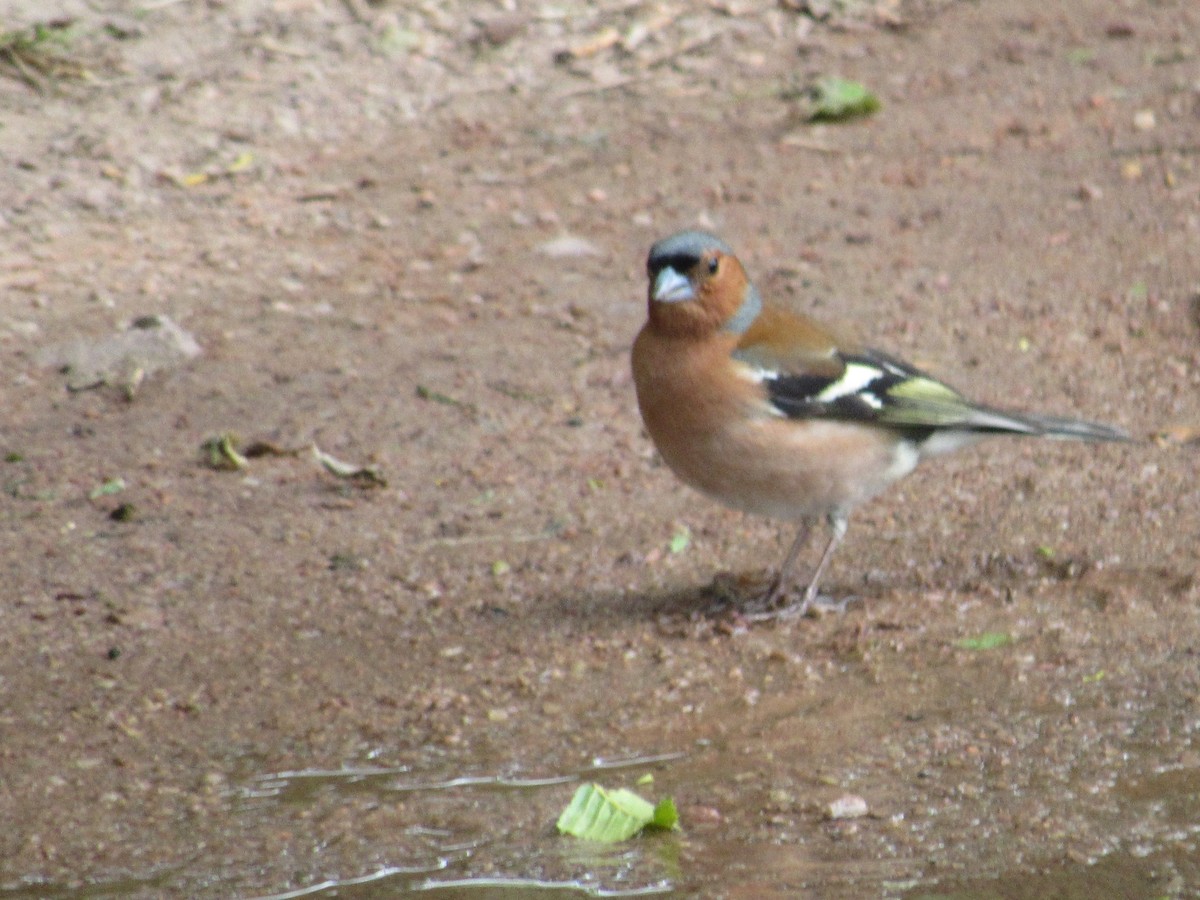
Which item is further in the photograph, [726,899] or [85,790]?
[85,790]

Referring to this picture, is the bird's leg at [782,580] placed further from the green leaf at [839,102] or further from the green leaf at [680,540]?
the green leaf at [839,102]

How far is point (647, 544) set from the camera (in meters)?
5.80

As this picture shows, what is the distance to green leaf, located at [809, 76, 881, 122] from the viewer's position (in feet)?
29.8

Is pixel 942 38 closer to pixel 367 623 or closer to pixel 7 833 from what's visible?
pixel 367 623

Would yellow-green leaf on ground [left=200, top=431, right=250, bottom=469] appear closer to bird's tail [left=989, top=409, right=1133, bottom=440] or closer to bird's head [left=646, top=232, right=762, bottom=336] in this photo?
bird's head [left=646, top=232, right=762, bottom=336]

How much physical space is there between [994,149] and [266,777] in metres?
5.80

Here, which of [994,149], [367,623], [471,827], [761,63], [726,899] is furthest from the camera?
[761,63]

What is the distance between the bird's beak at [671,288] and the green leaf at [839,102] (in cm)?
421

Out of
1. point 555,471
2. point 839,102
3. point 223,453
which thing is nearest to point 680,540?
point 555,471

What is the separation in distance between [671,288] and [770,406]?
0.46m

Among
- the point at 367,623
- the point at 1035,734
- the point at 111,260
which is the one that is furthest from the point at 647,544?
the point at 111,260

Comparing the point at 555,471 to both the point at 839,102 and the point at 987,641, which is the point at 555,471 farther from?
the point at 839,102

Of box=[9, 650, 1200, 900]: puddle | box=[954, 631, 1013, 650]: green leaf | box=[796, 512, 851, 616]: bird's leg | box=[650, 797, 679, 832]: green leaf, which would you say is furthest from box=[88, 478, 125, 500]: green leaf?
Result: box=[954, 631, 1013, 650]: green leaf

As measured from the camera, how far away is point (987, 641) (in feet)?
16.4
